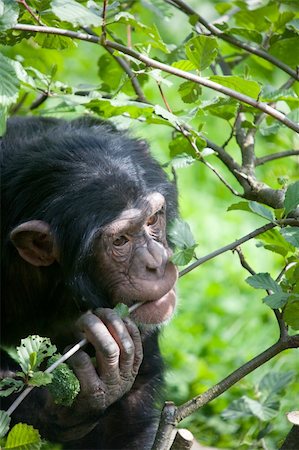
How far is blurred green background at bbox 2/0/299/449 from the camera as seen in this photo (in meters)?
5.55

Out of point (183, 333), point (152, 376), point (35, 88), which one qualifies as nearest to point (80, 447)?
point (152, 376)

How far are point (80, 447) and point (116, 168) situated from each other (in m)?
1.54

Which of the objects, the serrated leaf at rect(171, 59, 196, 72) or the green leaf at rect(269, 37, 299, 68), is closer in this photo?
the serrated leaf at rect(171, 59, 196, 72)

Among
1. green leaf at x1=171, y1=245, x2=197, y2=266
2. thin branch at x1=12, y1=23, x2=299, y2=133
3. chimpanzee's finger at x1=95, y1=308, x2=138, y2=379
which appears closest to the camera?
thin branch at x1=12, y1=23, x2=299, y2=133

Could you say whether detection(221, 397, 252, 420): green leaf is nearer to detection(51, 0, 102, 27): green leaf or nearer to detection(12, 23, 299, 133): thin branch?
detection(12, 23, 299, 133): thin branch

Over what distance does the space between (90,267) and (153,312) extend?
41 centimetres

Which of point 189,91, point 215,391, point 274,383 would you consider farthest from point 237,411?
point 189,91

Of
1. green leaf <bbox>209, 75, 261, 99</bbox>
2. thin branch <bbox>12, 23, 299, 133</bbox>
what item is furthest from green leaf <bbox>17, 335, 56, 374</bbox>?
green leaf <bbox>209, 75, 261, 99</bbox>

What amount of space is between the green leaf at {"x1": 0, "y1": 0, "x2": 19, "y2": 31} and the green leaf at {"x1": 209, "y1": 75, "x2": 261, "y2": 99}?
82 cm

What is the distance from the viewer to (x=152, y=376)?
4.86 meters

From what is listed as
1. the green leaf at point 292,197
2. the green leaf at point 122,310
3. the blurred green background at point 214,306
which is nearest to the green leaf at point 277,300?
the green leaf at point 292,197

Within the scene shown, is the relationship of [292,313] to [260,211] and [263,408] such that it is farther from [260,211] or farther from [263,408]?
[263,408]

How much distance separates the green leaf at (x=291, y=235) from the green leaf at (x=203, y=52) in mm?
759

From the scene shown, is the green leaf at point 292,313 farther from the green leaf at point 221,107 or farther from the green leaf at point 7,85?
the green leaf at point 7,85
